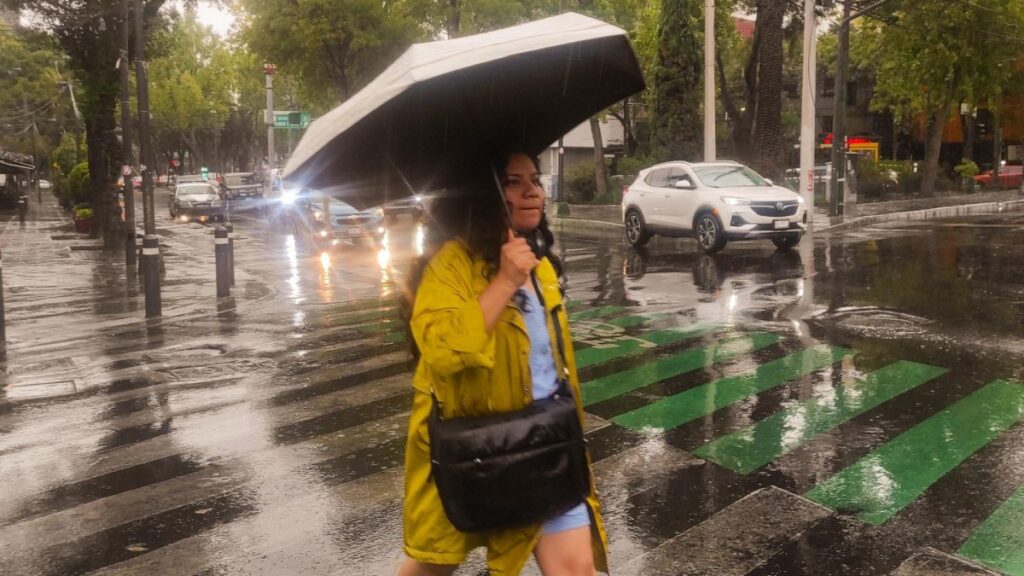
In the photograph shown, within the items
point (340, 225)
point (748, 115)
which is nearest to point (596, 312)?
point (340, 225)

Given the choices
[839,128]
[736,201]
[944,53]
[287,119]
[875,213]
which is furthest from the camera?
[287,119]

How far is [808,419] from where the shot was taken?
617 cm

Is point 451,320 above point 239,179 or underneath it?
underneath

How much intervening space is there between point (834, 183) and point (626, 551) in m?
23.4

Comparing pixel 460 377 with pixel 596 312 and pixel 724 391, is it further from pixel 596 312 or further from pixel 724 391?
pixel 596 312

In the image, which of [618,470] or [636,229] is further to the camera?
[636,229]

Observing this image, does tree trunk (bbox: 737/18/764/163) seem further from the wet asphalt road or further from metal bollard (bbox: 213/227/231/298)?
the wet asphalt road

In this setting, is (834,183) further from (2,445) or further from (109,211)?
(2,445)

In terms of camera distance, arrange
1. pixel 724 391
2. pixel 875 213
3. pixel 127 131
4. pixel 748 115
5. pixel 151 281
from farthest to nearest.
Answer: pixel 748 115, pixel 875 213, pixel 127 131, pixel 151 281, pixel 724 391

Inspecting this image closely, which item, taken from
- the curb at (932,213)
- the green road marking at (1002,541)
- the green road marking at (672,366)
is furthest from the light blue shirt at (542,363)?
the curb at (932,213)

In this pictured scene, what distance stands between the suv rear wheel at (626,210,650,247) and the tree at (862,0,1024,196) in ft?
53.5

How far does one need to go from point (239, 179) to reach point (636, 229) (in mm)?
30814

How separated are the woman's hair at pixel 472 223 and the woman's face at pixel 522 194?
2 centimetres

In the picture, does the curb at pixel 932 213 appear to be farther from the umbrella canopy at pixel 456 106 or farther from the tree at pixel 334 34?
the tree at pixel 334 34
